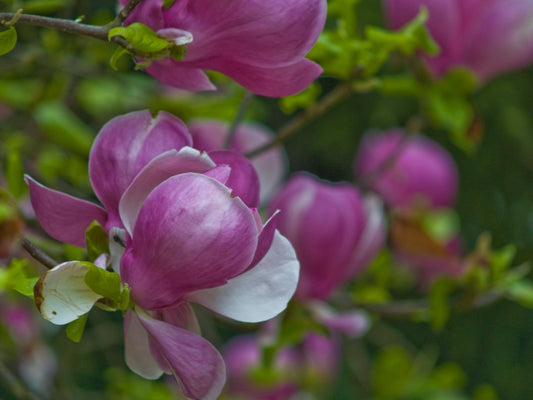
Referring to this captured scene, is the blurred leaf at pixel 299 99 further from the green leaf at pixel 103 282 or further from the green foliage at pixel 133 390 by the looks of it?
the green foliage at pixel 133 390

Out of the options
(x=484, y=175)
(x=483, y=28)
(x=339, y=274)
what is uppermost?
(x=483, y=28)

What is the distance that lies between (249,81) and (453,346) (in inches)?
37.5

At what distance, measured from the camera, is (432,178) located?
0.72 meters

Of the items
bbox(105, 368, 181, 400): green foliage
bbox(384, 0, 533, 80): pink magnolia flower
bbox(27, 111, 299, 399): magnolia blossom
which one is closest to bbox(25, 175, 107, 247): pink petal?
bbox(27, 111, 299, 399): magnolia blossom

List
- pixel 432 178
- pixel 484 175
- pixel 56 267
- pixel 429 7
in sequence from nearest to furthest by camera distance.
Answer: pixel 56 267 → pixel 429 7 → pixel 432 178 → pixel 484 175

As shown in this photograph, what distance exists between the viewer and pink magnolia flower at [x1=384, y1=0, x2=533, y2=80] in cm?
45

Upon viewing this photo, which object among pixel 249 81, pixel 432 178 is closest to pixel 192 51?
pixel 249 81

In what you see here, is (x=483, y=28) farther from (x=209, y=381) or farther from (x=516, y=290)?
(x=209, y=381)

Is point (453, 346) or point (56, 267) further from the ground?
point (56, 267)

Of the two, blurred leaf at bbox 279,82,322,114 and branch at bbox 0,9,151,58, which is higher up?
branch at bbox 0,9,151,58

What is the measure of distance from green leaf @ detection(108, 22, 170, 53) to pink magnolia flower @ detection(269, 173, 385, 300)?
243 millimetres

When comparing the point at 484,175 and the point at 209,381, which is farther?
the point at 484,175

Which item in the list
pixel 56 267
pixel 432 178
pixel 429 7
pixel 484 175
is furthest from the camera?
pixel 484 175

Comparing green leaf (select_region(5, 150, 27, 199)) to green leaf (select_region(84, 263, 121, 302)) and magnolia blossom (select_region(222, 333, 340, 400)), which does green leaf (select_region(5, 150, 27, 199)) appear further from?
magnolia blossom (select_region(222, 333, 340, 400))
